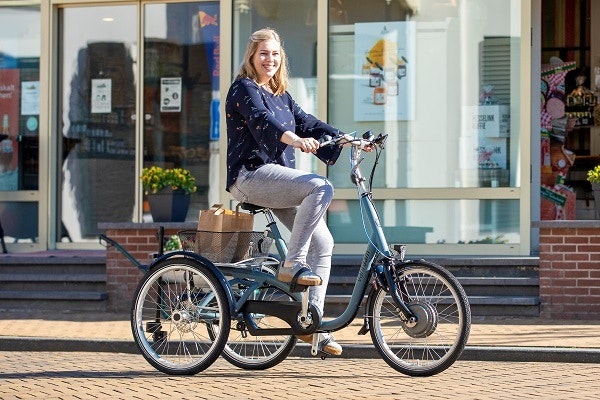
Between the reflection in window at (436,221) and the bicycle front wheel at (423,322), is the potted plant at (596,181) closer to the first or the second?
the reflection in window at (436,221)

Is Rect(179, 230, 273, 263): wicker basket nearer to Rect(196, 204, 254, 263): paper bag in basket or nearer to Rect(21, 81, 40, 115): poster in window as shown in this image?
Rect(196, 204, 254, 263): paper bag in basket

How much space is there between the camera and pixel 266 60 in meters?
6.82

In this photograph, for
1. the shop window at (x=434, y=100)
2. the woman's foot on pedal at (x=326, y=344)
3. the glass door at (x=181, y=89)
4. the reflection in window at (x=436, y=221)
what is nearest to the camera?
the woman's foot on pedal at (x=326, y=344)

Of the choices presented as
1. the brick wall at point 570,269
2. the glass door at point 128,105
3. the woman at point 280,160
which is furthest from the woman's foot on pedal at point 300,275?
the glass door at point 128,105

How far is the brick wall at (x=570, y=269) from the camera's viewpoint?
9.96 m

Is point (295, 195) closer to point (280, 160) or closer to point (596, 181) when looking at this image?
point (280, 160)

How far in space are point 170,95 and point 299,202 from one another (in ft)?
21.4

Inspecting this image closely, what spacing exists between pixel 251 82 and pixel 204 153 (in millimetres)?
6161

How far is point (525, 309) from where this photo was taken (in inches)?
398

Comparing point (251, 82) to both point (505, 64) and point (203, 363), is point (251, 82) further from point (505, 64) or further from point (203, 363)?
point (505, 64)

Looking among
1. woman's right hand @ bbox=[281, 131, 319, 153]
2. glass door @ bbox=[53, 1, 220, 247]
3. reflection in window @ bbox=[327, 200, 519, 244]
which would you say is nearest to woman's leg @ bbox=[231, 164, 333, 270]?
woman's right hand @ bbox=[281, 131, 319, 153]

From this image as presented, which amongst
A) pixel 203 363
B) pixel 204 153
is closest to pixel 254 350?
pixel 203 363

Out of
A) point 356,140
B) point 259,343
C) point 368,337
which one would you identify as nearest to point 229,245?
point 259,343

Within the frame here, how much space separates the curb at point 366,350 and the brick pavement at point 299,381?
89 millimetres
